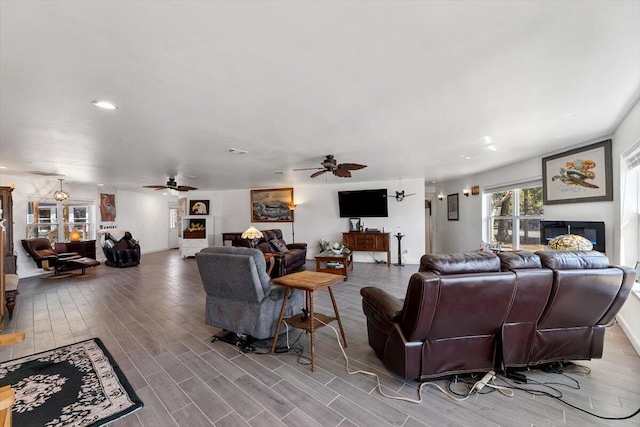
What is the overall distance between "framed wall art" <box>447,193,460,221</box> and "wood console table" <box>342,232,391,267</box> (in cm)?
238

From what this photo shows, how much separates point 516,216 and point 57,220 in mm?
11491

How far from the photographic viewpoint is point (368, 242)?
24.1 ft

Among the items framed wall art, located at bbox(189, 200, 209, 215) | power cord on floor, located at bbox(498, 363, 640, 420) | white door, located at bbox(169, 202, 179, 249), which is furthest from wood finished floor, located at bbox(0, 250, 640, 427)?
white door, located at bbox(169, 202, 179, 249)

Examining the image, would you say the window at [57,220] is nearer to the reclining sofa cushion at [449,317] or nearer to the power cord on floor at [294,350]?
the power cord on floor at [294,350]

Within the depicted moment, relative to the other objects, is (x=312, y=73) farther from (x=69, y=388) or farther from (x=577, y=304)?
(x=69, y=388)

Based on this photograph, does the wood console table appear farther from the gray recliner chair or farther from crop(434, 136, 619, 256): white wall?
the gray recliner chair

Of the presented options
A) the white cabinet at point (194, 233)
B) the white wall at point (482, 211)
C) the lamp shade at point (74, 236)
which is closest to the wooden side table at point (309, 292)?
the white wall at point (482, 211)

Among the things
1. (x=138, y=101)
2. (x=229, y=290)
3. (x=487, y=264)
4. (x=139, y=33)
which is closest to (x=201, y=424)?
(x=229, y=290)

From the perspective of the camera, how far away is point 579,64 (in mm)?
1909

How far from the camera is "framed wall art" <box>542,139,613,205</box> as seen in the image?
359cm

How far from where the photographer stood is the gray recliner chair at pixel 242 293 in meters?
2.65

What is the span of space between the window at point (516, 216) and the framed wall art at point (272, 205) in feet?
18.4

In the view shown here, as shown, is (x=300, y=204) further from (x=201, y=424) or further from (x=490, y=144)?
(x=201, y=424)

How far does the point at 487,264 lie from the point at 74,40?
2992 millimetres
